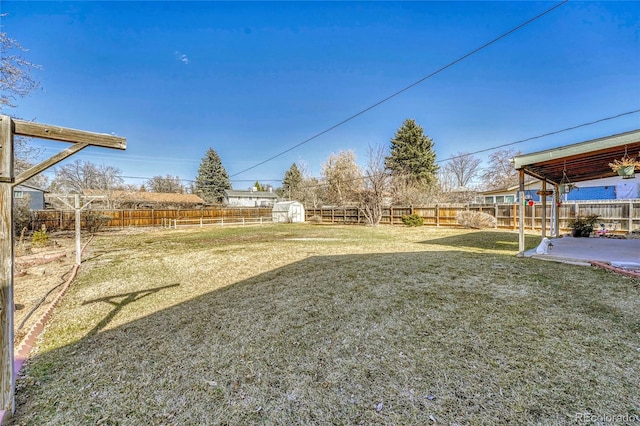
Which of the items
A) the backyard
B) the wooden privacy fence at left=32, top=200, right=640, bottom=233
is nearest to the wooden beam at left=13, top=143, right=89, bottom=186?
the backyard

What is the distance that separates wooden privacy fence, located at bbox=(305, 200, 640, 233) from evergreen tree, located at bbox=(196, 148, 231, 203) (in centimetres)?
2018

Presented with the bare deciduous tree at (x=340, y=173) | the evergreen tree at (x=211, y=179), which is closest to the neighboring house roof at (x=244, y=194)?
the evergreen tree at (x=211, y=179)

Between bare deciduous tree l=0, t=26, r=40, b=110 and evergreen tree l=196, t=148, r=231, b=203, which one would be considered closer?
bare deciduous tree l=0, t=26, r=40, b=110

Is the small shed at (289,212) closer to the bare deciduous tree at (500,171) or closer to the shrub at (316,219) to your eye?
the shrub at (316,219)

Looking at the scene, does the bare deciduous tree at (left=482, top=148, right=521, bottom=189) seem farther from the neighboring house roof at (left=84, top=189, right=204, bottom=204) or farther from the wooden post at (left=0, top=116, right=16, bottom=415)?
the neighboring house roof at (left=84, top=189, right=204, bottom=204)

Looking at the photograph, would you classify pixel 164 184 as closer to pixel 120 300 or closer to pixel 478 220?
pixel 120 300

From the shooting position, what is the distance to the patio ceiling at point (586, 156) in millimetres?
4523

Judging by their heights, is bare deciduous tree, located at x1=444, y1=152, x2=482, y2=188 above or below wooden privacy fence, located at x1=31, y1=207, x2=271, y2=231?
above

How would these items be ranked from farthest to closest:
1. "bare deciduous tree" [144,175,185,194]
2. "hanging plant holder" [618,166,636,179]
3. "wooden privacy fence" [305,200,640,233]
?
"bare deciduous tree" [144,175,185,194] → "wooden privacy fence" [305,200,640,233] → "hanging plant holder" [618,166,636,179]

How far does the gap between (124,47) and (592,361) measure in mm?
14789

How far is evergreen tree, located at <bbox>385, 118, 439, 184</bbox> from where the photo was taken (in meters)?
26.5

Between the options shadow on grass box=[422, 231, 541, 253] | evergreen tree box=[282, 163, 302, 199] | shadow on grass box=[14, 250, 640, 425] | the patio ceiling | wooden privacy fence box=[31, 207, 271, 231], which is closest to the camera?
shadow on grass box=[14, 250, 640, 425]

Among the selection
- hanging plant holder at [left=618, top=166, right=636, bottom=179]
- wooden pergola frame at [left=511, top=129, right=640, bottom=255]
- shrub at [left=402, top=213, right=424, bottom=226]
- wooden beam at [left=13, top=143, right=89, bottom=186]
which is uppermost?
wooden pergola frame at [left=511, top=129, right=640, bottom=255]

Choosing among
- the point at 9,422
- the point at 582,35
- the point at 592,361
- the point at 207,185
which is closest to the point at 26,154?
the point at 9,422
